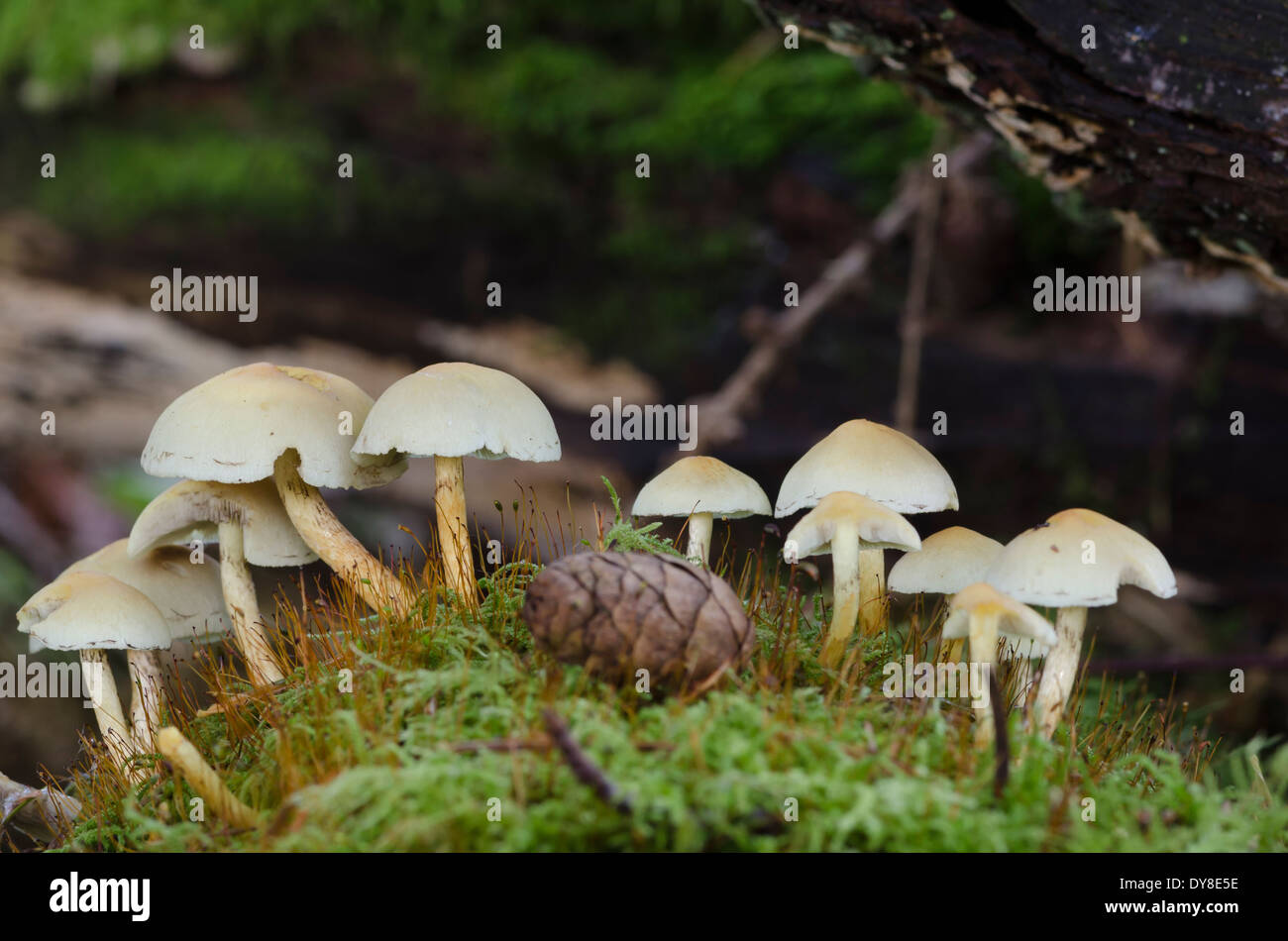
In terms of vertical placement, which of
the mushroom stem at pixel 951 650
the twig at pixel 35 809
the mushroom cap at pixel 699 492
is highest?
the mushroom cap at pixel 699 492

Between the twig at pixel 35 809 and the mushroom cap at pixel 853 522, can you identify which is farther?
the twig at pixel 35 809

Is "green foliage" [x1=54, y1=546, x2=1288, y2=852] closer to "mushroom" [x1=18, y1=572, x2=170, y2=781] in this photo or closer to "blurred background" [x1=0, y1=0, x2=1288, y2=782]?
"mushroom" [x1=18, y1=572, x2=170, y2=781]

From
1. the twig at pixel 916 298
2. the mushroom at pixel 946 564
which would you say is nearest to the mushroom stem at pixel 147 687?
the mushroom at pixel 946 564

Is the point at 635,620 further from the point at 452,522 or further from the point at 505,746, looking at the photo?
the point at 452,522

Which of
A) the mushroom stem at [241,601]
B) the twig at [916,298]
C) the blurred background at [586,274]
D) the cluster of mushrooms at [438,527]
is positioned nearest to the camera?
the cluster of mushrooms at [438,527]

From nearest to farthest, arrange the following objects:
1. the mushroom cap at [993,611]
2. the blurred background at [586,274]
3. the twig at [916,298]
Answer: the mushroom cap at [993,611], the twig at [916,298], the blurred background at [586,274]

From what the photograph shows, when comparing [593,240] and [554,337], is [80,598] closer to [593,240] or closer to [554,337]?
[554,337]

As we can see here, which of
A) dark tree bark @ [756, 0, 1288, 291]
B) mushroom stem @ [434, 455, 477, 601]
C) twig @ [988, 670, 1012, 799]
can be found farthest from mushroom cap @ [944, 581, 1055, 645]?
dark tree bark @ [756, 0, 1288, 291]

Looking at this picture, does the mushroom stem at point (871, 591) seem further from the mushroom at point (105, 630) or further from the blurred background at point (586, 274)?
the blurred background at point (586, 274)
